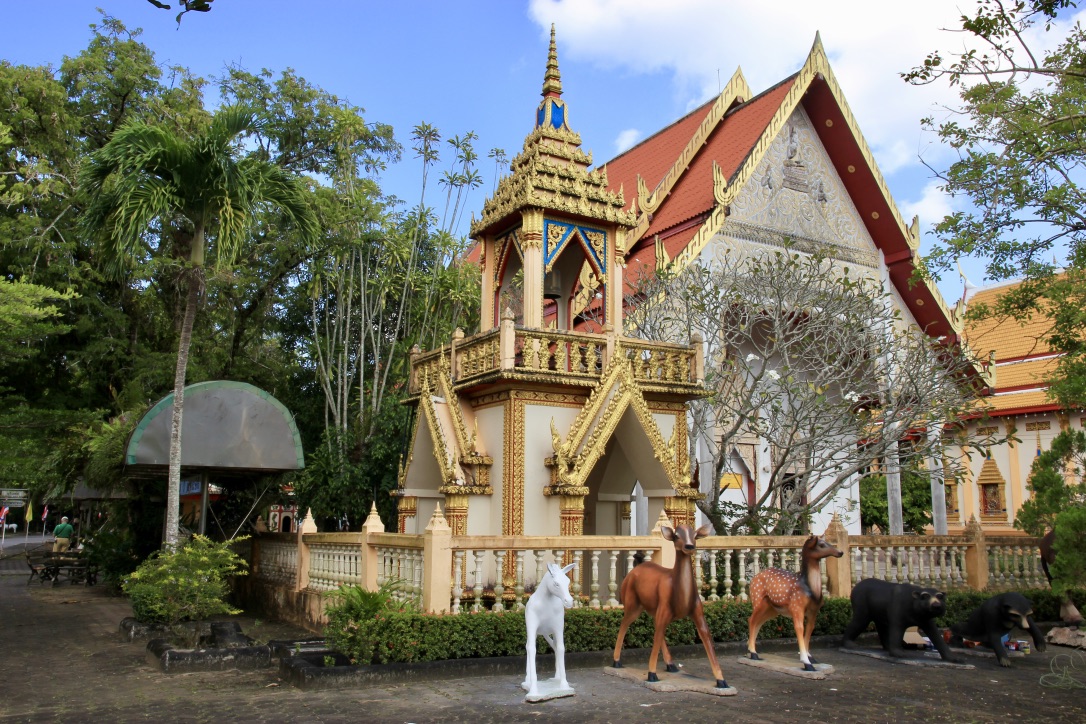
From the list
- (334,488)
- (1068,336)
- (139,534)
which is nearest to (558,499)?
(334,488)

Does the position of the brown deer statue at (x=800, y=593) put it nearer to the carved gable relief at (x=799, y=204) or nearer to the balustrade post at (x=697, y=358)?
the balustrade post at (x=697, y=358)

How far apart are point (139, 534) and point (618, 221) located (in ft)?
38.5

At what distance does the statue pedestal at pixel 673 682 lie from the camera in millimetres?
7598

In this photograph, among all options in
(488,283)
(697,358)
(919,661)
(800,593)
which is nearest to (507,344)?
(488,283)

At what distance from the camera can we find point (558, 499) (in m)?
10.1

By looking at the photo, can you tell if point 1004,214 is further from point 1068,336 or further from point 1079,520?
point 1079,520

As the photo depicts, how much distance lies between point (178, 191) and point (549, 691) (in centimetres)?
756

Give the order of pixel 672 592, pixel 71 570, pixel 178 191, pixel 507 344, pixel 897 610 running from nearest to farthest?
pixel 672 592 → pixel 897 610 → pixel 507 344 → pixel 178 191 → pixel 71 570

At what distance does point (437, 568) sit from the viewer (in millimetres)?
8609

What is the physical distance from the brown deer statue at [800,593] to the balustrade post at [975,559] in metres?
4.69

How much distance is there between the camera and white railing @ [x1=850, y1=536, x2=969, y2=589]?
11688 millimetres

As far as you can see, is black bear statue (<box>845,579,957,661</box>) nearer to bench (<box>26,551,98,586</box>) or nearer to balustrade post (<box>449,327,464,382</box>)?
balustrade post (<box>449,327,464,382</box>)

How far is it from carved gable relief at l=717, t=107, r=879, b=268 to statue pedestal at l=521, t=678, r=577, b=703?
11.8 m

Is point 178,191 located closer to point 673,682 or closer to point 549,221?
point 549,221
